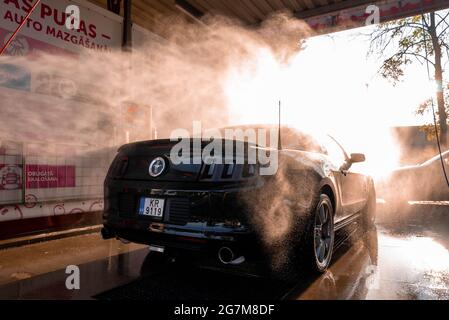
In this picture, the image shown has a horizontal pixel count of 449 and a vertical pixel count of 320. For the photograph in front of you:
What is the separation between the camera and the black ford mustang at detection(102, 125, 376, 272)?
2.54 m

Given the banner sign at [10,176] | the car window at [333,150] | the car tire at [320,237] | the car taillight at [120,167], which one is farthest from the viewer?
the banner sign at [10,176]

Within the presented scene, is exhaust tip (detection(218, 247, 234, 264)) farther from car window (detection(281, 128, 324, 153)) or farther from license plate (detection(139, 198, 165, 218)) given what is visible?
car window (detection(281, 128, 324, 153))

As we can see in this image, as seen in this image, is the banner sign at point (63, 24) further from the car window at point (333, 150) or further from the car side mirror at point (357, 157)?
the car side mirror at point (357, 157)

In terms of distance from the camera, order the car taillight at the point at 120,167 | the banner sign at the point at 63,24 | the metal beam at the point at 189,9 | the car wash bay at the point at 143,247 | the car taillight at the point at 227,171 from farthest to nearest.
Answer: the metal beam at the point at 189,9
the banner sign at the point at 63,24
the car taillight at the point at 120,167
the car wash bay at the point at 143,247
the car taillight at the point at 227,171

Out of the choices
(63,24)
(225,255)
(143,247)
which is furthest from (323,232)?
(63,24)

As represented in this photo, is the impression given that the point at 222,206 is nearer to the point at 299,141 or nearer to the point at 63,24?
the point at 299,141

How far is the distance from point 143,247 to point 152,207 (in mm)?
1656

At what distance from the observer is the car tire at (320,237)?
9.86ft

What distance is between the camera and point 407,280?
10.3ft

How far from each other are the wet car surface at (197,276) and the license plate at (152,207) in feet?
2.01

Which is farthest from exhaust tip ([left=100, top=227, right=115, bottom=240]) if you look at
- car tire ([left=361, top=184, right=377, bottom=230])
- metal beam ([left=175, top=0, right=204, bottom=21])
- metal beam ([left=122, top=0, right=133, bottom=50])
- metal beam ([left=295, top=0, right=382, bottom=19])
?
metal beam ([left=295, top=0, right=382, bottom=19])

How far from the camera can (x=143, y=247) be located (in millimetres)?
4250

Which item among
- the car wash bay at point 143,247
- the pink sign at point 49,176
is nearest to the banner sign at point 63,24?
the car wash bay at point 143,247
